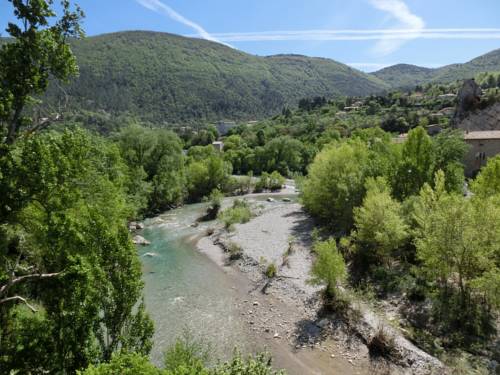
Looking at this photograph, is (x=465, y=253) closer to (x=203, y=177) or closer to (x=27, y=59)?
(x=27, y=59)

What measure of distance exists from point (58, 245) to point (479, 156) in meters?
54.0

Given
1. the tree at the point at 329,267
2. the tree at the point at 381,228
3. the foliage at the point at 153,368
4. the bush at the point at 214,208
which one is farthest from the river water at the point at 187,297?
the tree at the point at 381,228

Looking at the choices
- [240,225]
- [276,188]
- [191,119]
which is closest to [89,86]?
[191,119]

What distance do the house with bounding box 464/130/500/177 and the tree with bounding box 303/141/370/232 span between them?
63.2 ft

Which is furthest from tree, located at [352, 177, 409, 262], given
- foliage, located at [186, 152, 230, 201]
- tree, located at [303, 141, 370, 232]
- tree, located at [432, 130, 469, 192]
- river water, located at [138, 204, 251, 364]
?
foliage, located at [186, 152, 230, 201]

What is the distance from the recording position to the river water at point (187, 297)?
60.1 feet

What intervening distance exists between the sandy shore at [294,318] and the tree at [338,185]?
4.01m

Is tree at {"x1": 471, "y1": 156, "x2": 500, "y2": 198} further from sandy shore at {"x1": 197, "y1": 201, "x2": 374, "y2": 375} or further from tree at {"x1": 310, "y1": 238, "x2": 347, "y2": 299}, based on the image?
sandy shore at {"x1": 197, "y1": 201, "x2": 374, "y2": 375}

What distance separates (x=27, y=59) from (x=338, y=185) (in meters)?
27.1

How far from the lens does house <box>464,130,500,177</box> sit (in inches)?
1873

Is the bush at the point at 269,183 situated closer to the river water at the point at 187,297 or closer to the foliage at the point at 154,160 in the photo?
the foliage at the point at 154,160

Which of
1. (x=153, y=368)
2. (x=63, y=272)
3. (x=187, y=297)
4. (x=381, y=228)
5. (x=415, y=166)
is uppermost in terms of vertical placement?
(x=415, y=166)

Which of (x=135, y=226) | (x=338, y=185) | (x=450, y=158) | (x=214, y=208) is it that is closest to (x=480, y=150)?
(x=450, y=158)

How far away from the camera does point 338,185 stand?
32.2m
